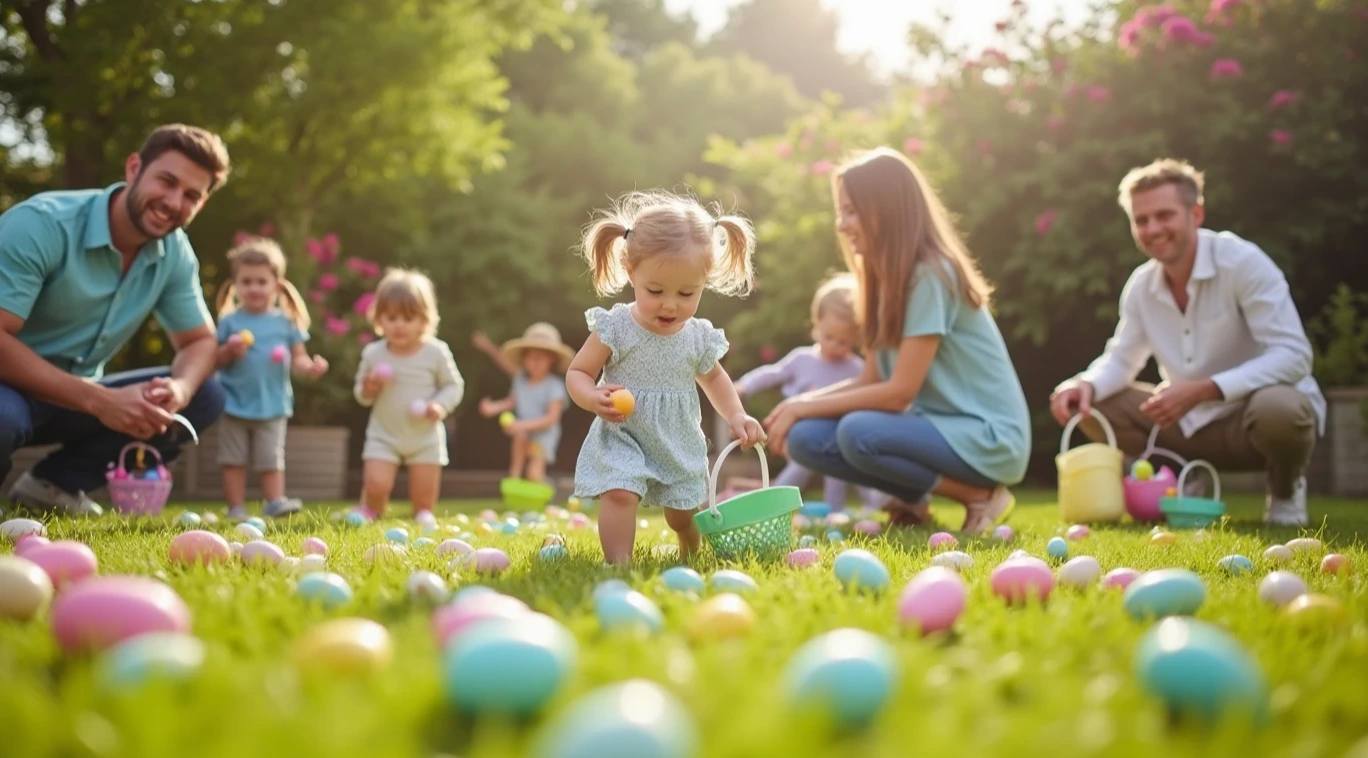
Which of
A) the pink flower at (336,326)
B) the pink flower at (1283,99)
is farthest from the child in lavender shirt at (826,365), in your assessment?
the pink flower at (1283,99)

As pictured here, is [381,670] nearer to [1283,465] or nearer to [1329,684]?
[1329,684]

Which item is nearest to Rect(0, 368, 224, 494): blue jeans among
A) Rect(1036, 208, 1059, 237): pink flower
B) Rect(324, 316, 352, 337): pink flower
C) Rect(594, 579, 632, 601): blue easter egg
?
Rect(594, 579, 632, 601): blue easter egg

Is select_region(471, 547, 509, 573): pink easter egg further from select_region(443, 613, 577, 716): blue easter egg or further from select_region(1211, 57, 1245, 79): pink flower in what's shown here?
select_region(1211, 57, 1245, 79): pink flower

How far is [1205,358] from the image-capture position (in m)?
4.38

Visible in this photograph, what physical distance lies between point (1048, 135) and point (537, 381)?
4.46 metres

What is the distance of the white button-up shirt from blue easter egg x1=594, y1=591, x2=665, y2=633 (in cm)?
340

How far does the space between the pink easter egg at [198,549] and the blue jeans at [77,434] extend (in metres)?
1.71

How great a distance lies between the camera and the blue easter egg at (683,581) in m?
1.84

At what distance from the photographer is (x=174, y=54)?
23.1 feet

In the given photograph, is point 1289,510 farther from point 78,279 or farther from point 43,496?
point 43,496

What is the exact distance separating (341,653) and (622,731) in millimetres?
470

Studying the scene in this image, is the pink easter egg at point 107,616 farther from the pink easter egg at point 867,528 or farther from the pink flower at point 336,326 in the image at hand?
the pink flower at point 336,326

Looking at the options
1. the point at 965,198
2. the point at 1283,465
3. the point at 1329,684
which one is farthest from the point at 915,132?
the point at 1329,684

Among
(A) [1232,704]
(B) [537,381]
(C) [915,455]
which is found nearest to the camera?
(A) [1232,704]
